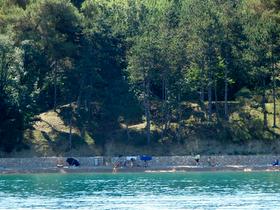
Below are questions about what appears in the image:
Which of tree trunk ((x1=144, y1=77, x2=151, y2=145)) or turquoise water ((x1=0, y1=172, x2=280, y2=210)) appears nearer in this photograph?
turquoise water ((x1=0, y1=172, x2=280, y2=210))

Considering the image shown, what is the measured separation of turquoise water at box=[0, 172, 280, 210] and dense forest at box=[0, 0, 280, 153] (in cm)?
1045

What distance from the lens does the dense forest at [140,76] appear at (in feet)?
285

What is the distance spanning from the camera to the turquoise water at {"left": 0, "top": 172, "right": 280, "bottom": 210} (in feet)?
166

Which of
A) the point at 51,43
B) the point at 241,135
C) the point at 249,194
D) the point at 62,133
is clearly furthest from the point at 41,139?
the point at 249,194

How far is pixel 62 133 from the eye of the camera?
88375mm

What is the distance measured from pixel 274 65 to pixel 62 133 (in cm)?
1890

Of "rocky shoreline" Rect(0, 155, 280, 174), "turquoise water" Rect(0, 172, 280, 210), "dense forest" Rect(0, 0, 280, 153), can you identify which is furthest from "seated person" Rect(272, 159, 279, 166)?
"dense forest" Rect(0, 0, 280, 153)

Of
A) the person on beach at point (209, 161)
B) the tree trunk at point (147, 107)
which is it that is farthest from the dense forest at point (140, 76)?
the person on beach at point (209, 161)

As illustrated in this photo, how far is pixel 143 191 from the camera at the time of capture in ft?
195

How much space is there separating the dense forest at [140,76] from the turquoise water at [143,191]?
412 inches

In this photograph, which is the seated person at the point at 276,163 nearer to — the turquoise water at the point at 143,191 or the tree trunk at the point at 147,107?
the turquoise water at the point at 143,191

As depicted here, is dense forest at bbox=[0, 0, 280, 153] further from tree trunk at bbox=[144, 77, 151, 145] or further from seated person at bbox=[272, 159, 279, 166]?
seated person at bbox=[272, 159, 279, 166]

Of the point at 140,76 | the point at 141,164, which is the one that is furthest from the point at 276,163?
the point at 140,76

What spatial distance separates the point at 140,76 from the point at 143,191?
28.4 meters
